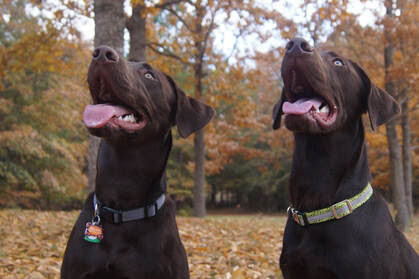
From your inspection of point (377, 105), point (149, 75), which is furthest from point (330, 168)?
point (149, 75)

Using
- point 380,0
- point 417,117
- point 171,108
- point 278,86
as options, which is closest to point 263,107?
point 278,86

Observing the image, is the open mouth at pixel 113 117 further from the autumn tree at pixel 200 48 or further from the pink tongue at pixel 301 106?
the autumn tree at pixel 200 48

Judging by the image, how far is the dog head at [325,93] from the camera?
2.80m

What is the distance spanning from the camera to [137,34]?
9.94 m

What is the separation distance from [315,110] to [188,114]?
3.88ft

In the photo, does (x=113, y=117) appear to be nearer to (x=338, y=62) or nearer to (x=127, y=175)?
(x=127, y=175)

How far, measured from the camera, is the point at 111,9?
709 centimetres

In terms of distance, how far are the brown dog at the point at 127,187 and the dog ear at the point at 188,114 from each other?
112 mm

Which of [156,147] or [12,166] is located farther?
[12,166]

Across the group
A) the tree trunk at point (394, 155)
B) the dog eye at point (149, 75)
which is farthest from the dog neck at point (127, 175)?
the tree trunk at point (394, 155)

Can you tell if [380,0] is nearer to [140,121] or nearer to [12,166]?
[140,121]

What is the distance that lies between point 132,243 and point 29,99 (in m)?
16.1

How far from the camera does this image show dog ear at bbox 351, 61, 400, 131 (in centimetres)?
317

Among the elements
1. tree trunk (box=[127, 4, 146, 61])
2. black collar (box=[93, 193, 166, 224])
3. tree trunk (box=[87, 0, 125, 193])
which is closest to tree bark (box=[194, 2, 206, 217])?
tree trunk (box=[127, 4, 146, 61])
